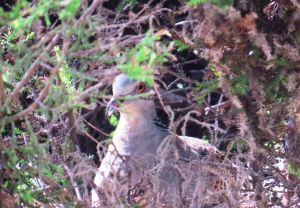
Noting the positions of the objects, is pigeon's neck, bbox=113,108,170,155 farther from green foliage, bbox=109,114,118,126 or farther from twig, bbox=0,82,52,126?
twig, bbox=0,82,52,126

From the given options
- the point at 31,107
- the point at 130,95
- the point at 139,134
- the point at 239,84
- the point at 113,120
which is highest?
the point at 31,107

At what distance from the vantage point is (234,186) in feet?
7.82

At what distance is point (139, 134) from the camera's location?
10.5 ft

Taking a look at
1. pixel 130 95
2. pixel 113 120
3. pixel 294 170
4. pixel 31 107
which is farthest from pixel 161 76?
pixel 113 120

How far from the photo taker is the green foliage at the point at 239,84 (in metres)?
2.30

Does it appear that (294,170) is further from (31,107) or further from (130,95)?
(31,107)

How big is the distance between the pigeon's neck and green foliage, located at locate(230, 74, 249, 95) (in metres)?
0.90

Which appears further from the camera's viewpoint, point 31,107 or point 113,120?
point 113,120

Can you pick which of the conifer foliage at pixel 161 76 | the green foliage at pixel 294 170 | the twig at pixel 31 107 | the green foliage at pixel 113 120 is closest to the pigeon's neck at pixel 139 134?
the conifer foliage at pixel 161 76

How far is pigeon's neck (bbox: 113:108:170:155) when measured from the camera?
3.10 metres

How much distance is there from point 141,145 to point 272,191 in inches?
34.5

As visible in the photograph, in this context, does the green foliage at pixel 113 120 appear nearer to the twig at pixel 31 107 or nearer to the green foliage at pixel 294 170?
the green foliage at pixel 294 170

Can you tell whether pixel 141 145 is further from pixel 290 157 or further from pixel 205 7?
pixel 205 7

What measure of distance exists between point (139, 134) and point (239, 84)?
1.04 m
